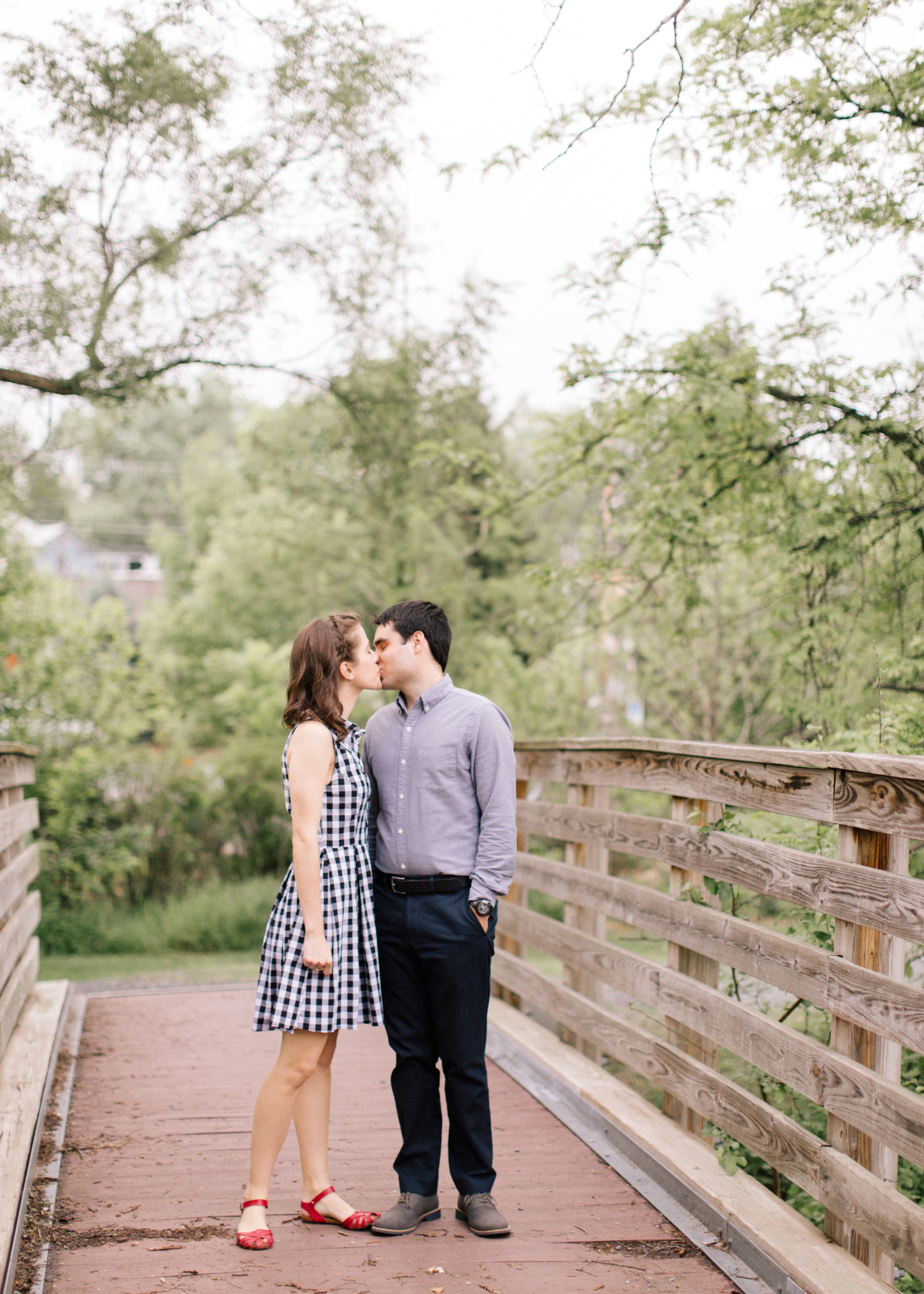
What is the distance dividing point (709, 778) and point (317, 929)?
140 centimetres

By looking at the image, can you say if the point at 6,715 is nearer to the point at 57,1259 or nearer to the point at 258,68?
the point at 258,68

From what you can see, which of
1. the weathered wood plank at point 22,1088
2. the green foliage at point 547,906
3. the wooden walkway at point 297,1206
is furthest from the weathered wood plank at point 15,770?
the green foliage at point 547,906

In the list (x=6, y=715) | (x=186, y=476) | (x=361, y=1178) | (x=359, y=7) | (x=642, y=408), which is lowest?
(x=361, y=1178)

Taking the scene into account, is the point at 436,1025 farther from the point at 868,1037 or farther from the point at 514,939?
the point at 514,939

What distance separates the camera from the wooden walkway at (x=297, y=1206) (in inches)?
119

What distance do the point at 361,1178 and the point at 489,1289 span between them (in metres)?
0.96

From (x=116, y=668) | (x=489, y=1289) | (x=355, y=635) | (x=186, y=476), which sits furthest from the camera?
(x=186, y=476)

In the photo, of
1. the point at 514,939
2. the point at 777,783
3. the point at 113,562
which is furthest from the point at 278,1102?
the point at 113,562

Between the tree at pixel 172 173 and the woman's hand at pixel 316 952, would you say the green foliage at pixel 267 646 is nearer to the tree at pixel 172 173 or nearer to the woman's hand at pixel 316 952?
the tree at pixel 172 173

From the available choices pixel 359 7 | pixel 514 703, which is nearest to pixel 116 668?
pixel 514 703

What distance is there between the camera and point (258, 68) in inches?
284

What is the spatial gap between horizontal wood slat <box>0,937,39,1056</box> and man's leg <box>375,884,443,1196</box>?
5.39 feet

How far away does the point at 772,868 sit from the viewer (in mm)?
3348

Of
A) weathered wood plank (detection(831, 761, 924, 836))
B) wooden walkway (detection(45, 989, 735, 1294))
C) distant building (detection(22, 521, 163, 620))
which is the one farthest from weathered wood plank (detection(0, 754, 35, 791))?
distant building (detection(22, 521, 163, 620))
